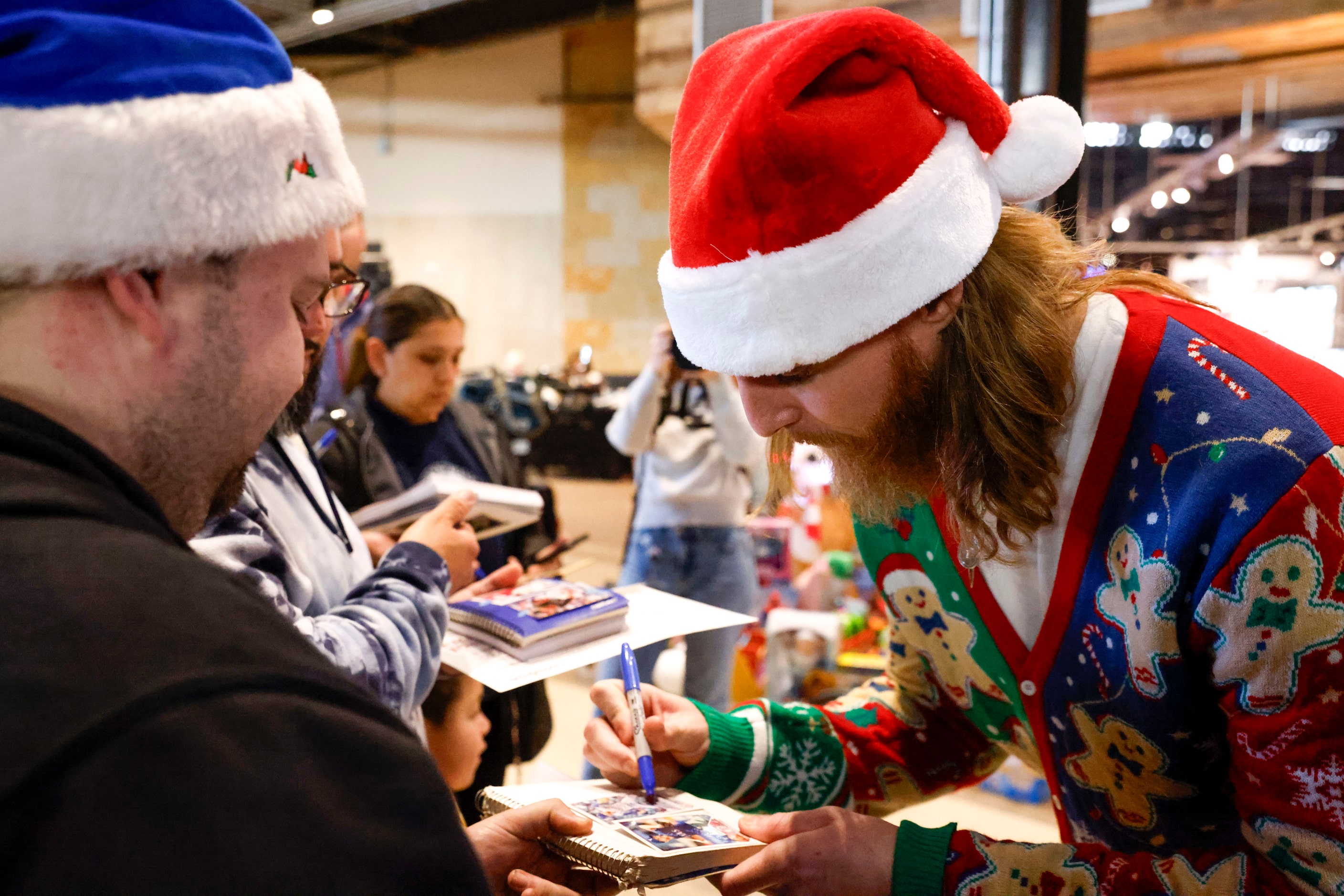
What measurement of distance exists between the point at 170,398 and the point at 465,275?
30.5ft

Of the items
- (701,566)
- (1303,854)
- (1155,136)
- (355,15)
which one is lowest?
(701,566)

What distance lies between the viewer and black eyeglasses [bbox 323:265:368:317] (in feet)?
4.60

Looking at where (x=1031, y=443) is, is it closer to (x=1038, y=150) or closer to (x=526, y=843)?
(x=1038, y=150)

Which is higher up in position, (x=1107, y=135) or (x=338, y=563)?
(x=1107, y=135)

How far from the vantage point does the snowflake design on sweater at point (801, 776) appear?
3.96 ft

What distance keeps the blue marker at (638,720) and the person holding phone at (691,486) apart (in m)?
1.90

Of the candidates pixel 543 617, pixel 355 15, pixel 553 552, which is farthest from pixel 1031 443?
pixel 355 15

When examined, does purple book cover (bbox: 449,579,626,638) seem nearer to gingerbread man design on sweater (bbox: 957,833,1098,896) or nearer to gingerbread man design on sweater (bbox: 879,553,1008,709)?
gingerbread man design on sweater (bbox: 879,553,1008,709)

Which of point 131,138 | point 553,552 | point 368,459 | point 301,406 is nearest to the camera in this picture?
point 131,138

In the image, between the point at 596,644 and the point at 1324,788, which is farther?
the point at 596,644

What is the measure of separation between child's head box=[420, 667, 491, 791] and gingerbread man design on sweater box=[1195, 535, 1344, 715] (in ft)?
3.90

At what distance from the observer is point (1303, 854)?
2.77ft

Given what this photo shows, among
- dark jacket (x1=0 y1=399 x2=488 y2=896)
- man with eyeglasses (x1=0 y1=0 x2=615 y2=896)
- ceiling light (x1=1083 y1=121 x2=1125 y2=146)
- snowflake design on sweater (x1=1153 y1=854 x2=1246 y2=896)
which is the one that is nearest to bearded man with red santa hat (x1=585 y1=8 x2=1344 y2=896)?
snowflake design on sweater (x1=1153 y1=854 x2=1246 y2=896)

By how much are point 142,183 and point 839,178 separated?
60cm
